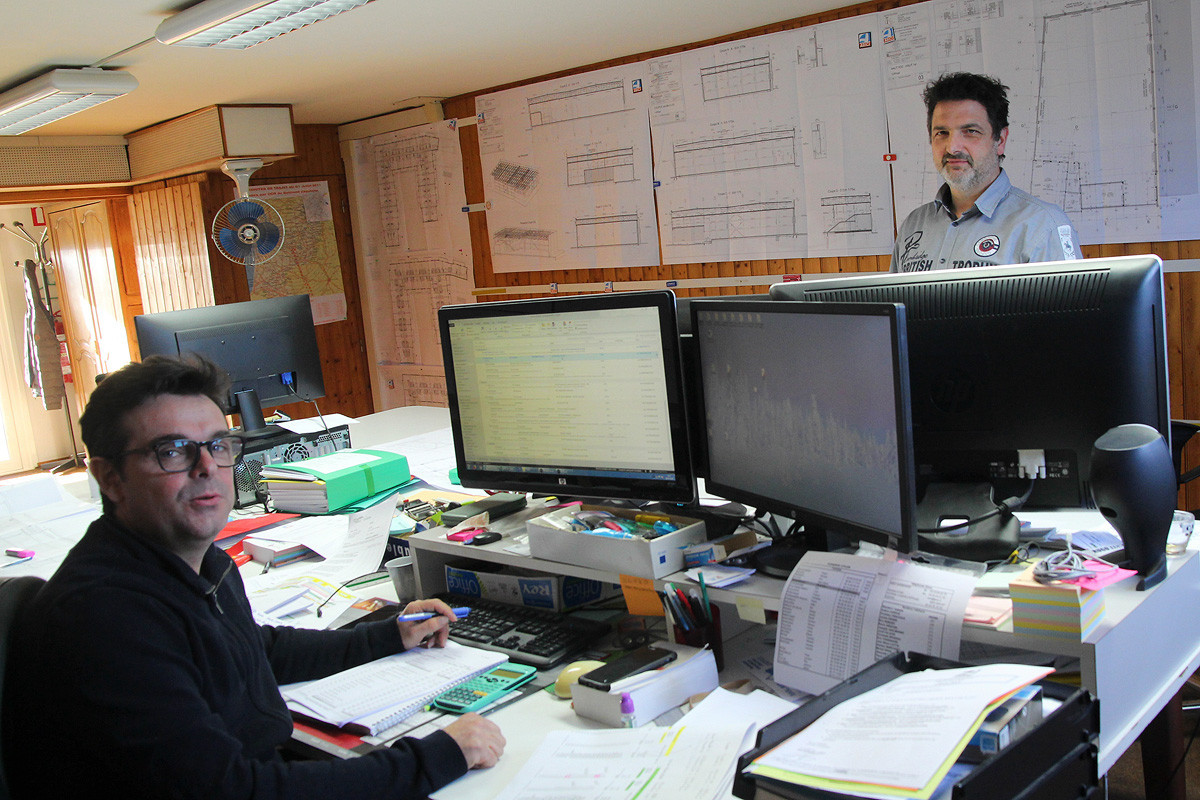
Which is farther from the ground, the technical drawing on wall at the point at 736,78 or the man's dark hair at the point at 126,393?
the technical drawing on wall at the point at 736,78

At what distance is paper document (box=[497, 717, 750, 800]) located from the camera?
1227mm

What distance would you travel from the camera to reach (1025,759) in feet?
3.30

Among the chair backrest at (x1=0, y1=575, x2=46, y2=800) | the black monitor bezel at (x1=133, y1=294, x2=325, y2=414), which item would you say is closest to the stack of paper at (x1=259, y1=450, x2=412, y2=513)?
the black monitor bezel at (x1=133, y1=294, x2=325, y2=414)

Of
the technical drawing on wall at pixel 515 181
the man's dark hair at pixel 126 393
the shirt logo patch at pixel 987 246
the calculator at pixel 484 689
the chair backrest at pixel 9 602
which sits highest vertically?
the technical drawing on wall at pixel 515 181

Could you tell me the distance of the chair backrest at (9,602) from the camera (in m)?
1.28

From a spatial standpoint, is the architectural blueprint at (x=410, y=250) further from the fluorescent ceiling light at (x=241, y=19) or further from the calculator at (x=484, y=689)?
the calculator at (x=484, y=689)

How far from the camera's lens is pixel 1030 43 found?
3.66 meters

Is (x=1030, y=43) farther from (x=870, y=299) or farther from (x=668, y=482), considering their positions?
(x=668, y=482)

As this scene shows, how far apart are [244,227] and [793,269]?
3352mm

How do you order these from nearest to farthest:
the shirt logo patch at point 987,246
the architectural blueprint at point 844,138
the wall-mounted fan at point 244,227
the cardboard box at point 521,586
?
the cardboard box at point 521,586, the shirt logo patch at point 987,246, the architectural blueprint at point 844,138, the wall-mounted fan at point 244,227

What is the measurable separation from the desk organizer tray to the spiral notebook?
0.65 m

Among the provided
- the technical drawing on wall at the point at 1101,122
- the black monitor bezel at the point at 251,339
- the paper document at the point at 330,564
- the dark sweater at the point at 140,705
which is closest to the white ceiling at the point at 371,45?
the technical drawing on wall at the point at 1101,122

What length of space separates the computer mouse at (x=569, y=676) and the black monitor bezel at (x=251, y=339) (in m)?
1.92

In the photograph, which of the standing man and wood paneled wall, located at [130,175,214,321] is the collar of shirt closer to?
the standing man
